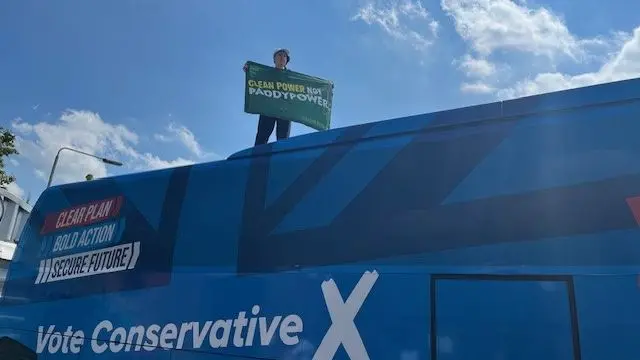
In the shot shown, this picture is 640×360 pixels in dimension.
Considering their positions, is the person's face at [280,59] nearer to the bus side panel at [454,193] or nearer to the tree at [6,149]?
the bus side panel at [454,193]

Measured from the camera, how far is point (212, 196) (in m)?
3.56

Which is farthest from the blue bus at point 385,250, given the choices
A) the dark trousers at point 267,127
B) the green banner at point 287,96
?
the green banner at point 287,96

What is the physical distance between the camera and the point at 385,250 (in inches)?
108

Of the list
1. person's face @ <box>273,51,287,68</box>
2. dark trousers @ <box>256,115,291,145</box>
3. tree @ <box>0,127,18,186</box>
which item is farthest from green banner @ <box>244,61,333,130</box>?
tree @ <box>0,127,18,186</box>

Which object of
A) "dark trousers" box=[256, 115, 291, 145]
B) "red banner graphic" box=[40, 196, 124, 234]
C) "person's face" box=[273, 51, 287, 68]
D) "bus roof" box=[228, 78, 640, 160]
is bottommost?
"red banner graphic" box=[40, 196, 124, 234]

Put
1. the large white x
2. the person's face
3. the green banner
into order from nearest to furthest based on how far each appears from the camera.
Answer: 1. the large white x
2. the green banner
3. the person's face

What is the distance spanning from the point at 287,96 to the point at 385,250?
304 cm

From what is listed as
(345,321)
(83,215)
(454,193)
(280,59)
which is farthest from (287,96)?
(345,321)

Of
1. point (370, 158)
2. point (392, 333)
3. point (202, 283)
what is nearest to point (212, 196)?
point (202, 283)

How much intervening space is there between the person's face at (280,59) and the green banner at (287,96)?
9.4 inches

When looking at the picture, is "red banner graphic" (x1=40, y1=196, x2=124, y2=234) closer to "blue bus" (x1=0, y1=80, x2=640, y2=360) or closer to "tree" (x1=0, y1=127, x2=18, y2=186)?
"blue bus" (x1=0, y1=80, x2=640, y2=360)

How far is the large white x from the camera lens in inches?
104

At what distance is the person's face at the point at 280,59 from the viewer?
18.7 feet

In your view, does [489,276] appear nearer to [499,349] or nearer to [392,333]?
[499,349]
